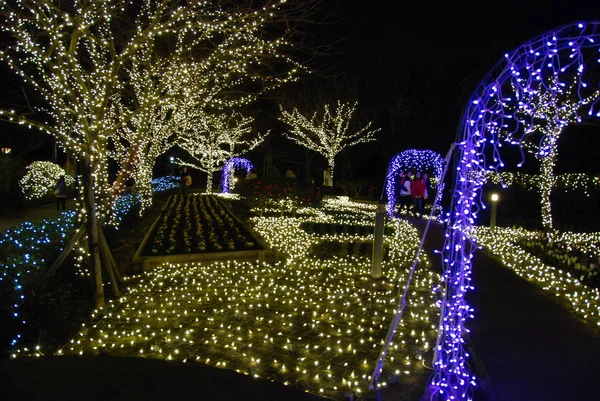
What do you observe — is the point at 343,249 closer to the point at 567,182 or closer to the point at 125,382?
the point at 125,382

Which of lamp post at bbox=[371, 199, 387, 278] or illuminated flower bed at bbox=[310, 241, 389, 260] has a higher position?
lamp post at bbox=[371, 199, 387, 278]

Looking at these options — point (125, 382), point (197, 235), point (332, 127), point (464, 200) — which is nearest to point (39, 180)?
point (197, 235)

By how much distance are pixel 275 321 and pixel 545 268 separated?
5.61 metres

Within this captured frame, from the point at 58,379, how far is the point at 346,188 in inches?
971

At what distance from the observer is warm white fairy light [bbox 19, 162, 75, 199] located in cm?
2008

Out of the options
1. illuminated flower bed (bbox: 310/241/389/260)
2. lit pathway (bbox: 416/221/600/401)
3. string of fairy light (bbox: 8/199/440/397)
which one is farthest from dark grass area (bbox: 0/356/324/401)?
illuminated flower bed (bbox: 310/241/389/260)

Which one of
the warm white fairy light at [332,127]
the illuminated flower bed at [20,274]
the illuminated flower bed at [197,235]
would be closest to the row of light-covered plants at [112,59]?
the illuminated flower bed at [20,274]

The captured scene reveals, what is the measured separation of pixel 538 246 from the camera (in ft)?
32.3

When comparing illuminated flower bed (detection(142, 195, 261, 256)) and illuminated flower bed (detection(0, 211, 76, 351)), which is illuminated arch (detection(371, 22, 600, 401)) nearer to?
illuminated flower bed (detection(0, 211, 76, 351))

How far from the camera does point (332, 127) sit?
29.8 m

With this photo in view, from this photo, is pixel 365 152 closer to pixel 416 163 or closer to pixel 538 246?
pixel 416 163

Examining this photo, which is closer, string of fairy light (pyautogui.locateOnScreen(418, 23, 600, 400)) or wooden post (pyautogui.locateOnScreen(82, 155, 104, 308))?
string of fairy light (pyautogui.locateOnScreen(418, 23, 600, 400))

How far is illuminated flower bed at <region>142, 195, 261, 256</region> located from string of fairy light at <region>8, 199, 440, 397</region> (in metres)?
0.83

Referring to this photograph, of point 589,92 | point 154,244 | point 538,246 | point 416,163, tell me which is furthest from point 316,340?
point 589,92
